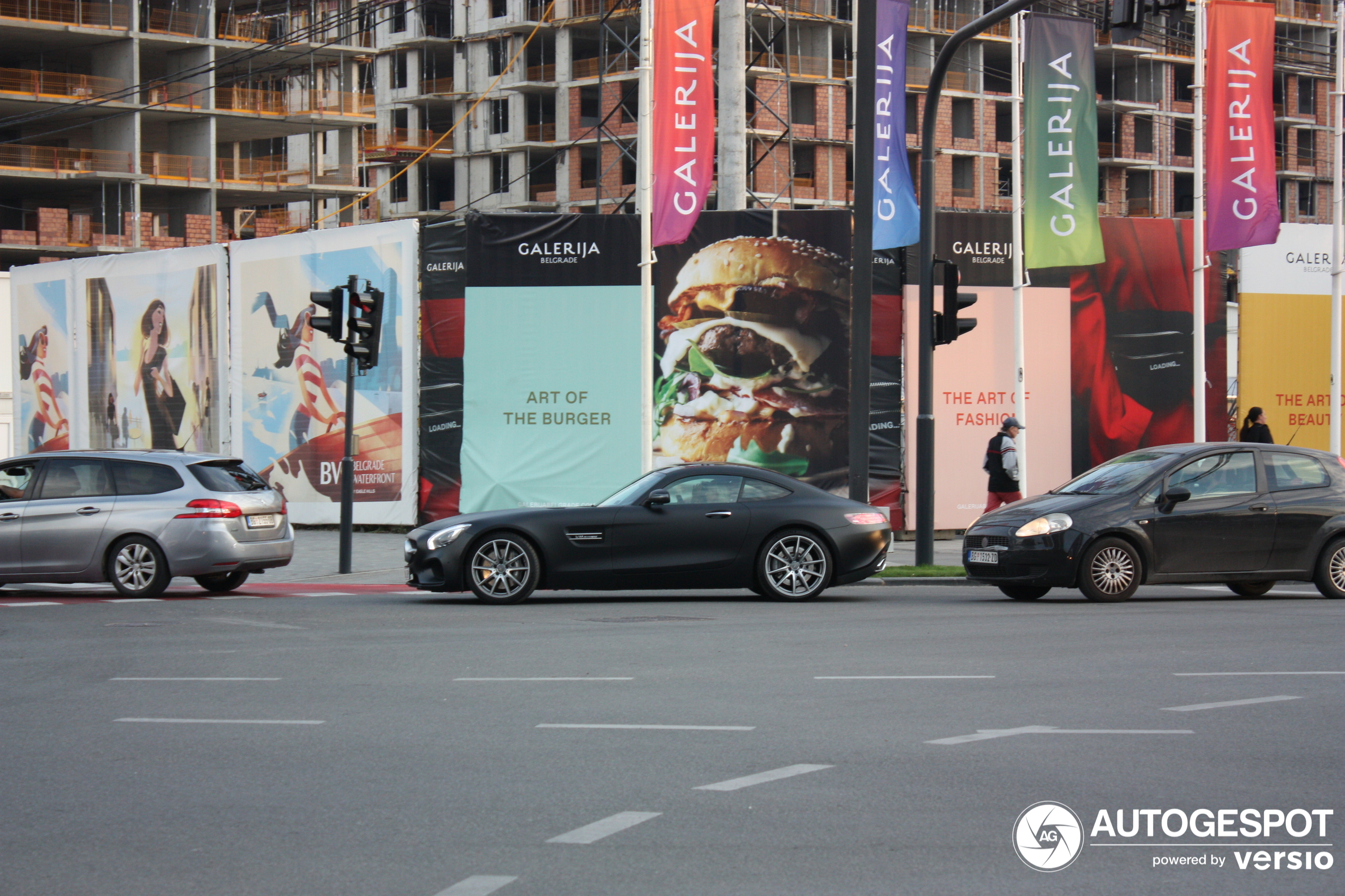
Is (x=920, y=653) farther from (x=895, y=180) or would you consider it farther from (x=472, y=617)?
(x=895, y=180)

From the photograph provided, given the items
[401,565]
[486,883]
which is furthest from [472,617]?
[486,883]

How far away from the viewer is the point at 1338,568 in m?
14.2

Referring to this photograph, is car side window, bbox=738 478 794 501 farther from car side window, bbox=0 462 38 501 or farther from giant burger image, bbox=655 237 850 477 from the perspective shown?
giant burger image, bbox=655 237 850 477

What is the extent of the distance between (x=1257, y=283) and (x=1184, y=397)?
9.95 feet

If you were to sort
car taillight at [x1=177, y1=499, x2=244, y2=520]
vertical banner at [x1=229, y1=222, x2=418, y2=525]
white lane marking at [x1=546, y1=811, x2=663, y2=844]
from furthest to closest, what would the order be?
vertical banner at [x1=229, y1=222, x2=418, y2=525], car taillight at [x1=177, y1=499, x2=244, y2=520], white lane marking at [x1=546, y1=811, x2=663, y2=844]

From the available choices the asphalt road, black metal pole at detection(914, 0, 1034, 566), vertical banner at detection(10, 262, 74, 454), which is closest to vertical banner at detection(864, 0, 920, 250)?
black metal pole at detection(914, 0, 1034, 566)

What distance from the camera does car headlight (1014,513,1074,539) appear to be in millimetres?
13632

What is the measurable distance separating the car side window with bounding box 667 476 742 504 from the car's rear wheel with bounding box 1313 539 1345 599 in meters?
5.87

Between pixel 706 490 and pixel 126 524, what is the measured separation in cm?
611

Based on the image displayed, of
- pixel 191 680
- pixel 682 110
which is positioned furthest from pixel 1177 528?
pixel 682 110

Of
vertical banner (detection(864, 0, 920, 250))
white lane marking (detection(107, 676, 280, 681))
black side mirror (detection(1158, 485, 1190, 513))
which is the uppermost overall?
vertical banner (detection(864, 0, 920, 250))

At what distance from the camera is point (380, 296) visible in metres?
17.9

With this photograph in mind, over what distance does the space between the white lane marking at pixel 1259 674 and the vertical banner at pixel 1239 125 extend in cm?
1557

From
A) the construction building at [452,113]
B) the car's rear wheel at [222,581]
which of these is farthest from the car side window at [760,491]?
the construction building at [452,113]
